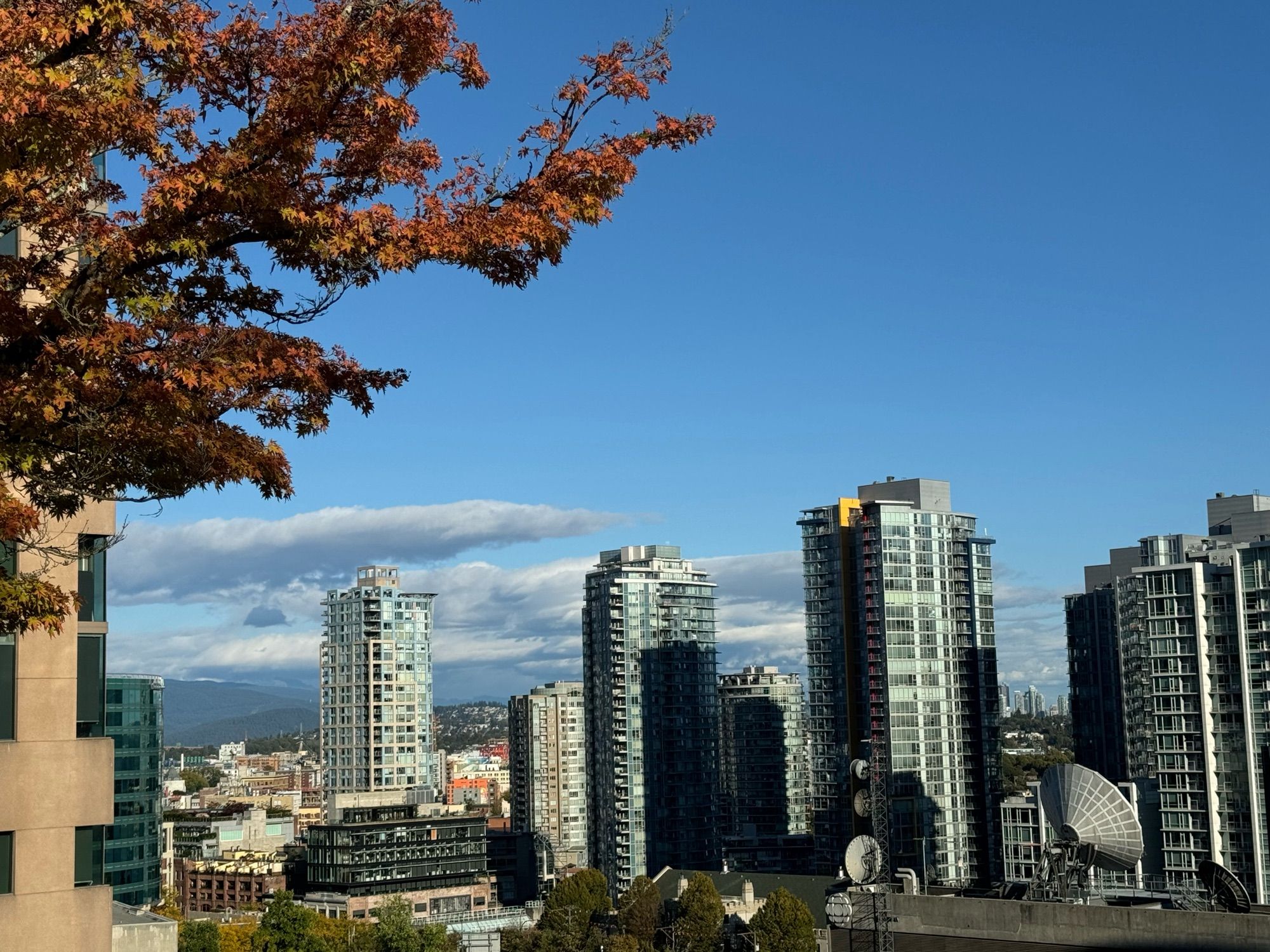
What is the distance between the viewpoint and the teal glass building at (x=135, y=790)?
8331 cm

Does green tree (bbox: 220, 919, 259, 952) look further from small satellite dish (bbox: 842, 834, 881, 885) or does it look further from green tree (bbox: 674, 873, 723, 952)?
small satellite dish (bbox: 842, 834, 881, 885)

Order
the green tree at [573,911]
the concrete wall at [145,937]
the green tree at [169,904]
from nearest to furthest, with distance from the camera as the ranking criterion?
the concrete wall at [145,937] < the green tree at [169,904] < the green tree at [573,911]

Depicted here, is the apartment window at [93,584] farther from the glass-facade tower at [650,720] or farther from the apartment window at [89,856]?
the glass-facade tower at [650,720]

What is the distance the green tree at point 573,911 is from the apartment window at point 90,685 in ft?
298

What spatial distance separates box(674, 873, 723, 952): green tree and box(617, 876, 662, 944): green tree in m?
2.87

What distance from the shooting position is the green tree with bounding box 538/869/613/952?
106 meters

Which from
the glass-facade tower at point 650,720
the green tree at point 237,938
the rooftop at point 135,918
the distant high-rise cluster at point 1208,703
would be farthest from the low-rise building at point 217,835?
the rooftop at point 135,918

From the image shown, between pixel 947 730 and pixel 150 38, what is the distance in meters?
120

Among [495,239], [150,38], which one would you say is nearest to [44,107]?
[150,38]

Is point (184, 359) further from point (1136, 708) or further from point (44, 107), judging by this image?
point (1136, 708)

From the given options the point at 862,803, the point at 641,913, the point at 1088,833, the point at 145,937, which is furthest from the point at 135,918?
the point at 641,913

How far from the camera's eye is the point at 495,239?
977 centimetres

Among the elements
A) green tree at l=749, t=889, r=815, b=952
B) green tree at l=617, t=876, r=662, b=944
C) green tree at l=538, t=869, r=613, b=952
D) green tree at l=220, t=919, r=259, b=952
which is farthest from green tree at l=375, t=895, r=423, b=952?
green tree at l=749, t=889, r=815, b=952

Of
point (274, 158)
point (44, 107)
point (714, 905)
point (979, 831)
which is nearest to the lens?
point (44, 107)
